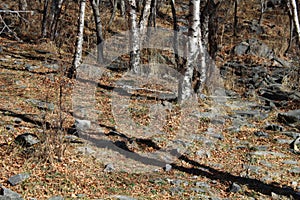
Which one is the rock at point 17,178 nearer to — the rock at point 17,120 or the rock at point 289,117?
the rock at point 17,120

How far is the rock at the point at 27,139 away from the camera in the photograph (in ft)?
24.1

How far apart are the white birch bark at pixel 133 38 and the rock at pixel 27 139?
6.50 m

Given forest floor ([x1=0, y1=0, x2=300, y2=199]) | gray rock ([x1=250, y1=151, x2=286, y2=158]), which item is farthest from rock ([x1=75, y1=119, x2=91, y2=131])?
gray rock ([x1=250, y1=151, x2=286, y2=158])

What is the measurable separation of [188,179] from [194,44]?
4515 mm

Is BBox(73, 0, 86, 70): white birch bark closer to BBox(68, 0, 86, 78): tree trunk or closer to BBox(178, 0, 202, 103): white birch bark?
Answer: BBox(68, 0, 86, 78): tree trunk

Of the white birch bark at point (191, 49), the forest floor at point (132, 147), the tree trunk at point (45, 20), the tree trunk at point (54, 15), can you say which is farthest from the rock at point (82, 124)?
the tree trunk at point (45, 20)

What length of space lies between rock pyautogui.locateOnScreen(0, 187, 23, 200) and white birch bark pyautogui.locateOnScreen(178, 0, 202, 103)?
625cm

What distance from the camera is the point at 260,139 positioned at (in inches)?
396

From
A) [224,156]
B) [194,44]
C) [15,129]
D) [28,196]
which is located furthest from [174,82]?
[28,196]

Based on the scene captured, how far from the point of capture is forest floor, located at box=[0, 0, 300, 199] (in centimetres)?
680

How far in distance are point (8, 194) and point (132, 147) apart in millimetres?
3106

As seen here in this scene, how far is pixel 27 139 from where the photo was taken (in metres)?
7.41

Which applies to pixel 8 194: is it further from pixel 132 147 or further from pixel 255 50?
pixel 255 50

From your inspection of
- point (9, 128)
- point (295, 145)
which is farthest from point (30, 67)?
point (295, 145)
